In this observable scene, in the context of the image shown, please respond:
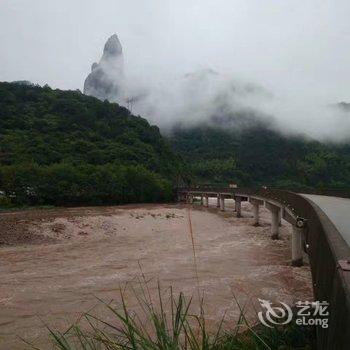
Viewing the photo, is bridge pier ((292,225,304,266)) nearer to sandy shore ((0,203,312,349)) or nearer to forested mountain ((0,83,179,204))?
sandy shore ((0,203,312,349))

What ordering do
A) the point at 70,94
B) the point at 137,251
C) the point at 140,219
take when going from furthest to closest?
the point at 70,94 < the point at 140,219 < the point at 137,251

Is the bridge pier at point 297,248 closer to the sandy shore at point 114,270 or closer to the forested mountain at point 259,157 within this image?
the sandy shore at point 114,270

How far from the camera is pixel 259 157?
14988cm

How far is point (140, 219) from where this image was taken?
43375 mm

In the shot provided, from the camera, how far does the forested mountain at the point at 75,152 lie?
65.7m

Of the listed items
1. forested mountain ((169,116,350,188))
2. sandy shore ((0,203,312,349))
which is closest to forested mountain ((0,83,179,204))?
forested mountain ((169,116,350,188))

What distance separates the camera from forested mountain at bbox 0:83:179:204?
65688 millimetres

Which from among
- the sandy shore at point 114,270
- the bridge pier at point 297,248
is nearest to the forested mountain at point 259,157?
the sandy shore at point 114,270

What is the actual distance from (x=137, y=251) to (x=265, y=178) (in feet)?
393

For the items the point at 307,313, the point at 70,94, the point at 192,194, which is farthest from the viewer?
the point at 70,94

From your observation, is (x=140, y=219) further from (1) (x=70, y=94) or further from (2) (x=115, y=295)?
(1) (x=70, y=94)

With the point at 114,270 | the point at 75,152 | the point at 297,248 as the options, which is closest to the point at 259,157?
the point at 75,152

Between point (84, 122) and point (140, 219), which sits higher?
point (84, 122)

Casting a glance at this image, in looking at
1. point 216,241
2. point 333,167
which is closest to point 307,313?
point 216,241
